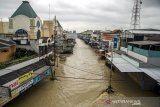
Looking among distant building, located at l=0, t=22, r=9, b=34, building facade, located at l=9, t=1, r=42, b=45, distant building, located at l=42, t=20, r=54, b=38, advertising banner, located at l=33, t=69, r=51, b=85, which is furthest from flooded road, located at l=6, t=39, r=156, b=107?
distant building, located at l=42, t=20, r=54, b=38

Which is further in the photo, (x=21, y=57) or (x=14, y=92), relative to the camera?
(x=21, y=57)

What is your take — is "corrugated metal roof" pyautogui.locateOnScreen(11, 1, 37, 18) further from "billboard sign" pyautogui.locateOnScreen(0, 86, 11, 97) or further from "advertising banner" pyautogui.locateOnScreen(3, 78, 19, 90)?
"billboard sign" pyautogui.locateOnScreen(0, 86, 11, 97)

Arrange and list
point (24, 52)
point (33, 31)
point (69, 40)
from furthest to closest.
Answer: point (69, 40) → point (33, 31) → point (24, 52)

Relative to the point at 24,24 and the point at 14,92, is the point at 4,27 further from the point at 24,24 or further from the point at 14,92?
the point at 14,92

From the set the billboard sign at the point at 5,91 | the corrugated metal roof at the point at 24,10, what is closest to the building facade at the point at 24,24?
the corrugated metal roof at the point at 24,10

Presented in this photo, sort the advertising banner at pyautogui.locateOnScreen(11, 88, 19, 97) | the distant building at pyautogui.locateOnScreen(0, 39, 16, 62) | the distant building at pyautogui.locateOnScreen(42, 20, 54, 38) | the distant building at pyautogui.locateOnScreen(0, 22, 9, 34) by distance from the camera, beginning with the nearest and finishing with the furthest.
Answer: the advertising banner at pyautogui.locateOnScreen(11, 88, 19, 97) → the distant building at pyautogui.locateOnScreen(0, 39, 16, 62) → the distant building at pyautogui.locateOnScreen(0, 22, 9, 34) → the distant building at pyautogui.locateOnScreen(42, 20, 54, 38)

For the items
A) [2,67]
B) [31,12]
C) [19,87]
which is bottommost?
[19,87]

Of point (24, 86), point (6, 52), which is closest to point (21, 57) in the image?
point (6, 52)

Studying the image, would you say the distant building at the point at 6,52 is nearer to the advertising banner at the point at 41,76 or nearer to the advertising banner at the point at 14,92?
the advertising banner at the point at 41,76

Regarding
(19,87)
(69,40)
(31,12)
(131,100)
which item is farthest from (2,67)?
(69,40)

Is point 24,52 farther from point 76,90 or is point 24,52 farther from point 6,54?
point 76,90

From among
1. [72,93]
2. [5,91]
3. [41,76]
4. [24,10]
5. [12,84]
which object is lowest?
[72,93]
